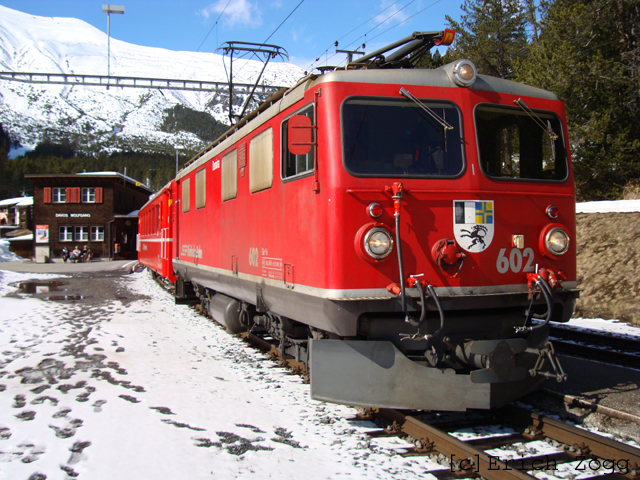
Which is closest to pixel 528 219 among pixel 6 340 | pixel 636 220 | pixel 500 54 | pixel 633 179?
pixel 6 340

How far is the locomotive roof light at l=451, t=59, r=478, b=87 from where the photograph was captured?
15.9 feet

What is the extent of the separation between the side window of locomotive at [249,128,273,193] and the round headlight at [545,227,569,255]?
9.71ft

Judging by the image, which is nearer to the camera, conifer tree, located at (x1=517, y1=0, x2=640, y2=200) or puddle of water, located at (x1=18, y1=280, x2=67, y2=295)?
puddle of water, located at (x1=18, y1=280, x2=67, y2=295)

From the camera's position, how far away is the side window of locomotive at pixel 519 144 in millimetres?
4961

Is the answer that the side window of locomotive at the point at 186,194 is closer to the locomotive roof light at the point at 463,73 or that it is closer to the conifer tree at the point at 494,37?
the locomotive roof light at the point at 463,73

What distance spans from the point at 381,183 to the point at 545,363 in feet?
8.06

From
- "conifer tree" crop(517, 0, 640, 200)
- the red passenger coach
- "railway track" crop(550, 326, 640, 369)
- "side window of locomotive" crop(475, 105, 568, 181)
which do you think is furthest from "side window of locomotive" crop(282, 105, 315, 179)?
"conifer tree" crop(517, 0, 640, 200)

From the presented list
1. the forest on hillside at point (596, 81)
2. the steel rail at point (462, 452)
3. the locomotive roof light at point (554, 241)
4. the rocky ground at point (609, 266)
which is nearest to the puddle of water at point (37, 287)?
the steel rail at point (462, 452)

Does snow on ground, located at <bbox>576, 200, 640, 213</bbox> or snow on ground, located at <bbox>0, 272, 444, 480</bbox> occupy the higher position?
snow on ground, located at <bbox>576, 200, 640, 213</bbox>

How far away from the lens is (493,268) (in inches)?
187

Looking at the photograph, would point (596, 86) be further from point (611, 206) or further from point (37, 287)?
point (37, 287)

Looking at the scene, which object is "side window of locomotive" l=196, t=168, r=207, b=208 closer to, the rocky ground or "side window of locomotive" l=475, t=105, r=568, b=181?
"side window of locomotive" l=475, t=105, r=568, b=181

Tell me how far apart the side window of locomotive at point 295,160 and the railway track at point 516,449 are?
2456 millimetres

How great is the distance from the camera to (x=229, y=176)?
798 cm
